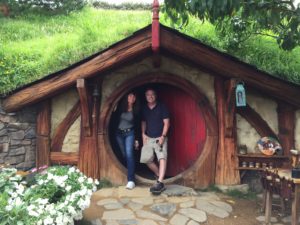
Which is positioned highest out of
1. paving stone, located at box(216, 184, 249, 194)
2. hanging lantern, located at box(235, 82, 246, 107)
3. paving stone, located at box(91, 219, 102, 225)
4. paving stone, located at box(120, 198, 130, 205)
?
hanging lantern, located at box(235, 82, 246, 107)

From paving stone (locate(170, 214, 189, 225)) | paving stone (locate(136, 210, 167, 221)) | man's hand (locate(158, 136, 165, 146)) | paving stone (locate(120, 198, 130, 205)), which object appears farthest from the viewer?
man's hand (locate(158, 136, 165, 146))

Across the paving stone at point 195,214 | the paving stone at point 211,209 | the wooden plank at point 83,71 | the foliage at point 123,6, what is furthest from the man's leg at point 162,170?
the foliage at point 123,6

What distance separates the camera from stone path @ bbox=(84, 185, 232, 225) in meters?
4.81

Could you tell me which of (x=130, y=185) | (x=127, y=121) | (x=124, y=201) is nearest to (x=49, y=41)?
(x=127, y=121)

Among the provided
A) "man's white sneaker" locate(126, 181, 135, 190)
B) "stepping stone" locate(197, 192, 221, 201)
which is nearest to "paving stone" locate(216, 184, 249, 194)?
"stepping stone" locate(197, 192, 221, 201)

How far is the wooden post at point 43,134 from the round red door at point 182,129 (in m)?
2.49

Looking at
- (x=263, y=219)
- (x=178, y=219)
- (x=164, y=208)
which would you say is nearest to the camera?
(x=178, y=219)

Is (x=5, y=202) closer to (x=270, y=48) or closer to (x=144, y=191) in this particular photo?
(x=144, y=191)

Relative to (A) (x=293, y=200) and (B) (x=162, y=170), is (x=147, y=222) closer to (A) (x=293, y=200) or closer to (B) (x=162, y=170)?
(B) (x=162, y=170)

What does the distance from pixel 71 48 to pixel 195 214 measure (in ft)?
13.7

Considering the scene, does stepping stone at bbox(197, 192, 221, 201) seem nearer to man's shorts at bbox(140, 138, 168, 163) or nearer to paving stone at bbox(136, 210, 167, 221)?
man's shorts at bbox(140, 138, 168, 163)

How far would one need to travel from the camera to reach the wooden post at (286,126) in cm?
602

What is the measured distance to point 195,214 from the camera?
5035 millimetres

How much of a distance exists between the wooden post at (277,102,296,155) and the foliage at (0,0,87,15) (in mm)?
8005
